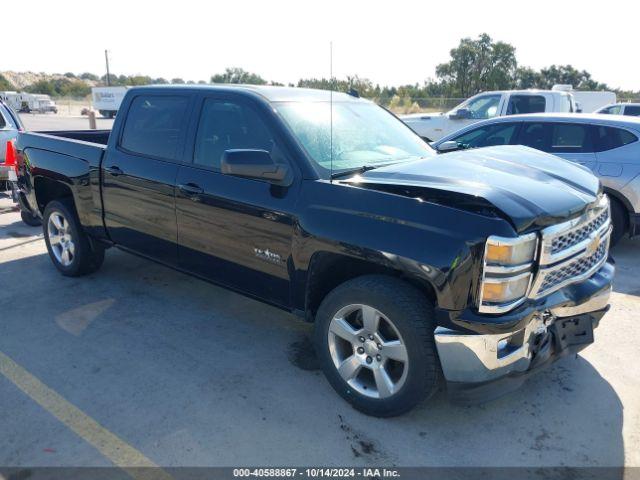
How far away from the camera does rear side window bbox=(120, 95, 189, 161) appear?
4.22 metres

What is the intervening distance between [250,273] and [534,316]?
1.90 metres

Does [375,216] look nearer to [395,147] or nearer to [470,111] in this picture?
[395,147]

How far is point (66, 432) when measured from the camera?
3.03 meters

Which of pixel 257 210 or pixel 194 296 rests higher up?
pixel 257 210

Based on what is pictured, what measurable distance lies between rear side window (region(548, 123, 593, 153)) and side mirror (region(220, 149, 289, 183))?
4711 mm

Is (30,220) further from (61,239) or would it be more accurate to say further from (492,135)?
(492,135)

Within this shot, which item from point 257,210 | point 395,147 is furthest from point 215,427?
point 395,147

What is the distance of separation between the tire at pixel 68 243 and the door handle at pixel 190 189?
1.79 meters

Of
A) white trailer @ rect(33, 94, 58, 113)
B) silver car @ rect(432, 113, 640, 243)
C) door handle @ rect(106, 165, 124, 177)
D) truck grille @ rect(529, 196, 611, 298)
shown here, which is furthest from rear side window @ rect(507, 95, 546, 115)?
white trailer @ rect(33, 94, 58, 113)

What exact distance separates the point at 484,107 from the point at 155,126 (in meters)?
9.58

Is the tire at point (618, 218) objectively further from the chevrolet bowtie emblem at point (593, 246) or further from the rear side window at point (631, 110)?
the rear side window at point (631, 110)

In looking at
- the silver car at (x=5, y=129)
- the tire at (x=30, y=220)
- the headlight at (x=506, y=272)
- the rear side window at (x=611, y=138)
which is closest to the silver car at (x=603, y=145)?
the rear side window at (x=611, y=138)

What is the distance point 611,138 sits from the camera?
6.34 metres

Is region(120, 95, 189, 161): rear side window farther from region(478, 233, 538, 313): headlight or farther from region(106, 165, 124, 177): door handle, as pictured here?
region(478, 233, 538, 313): headlight
